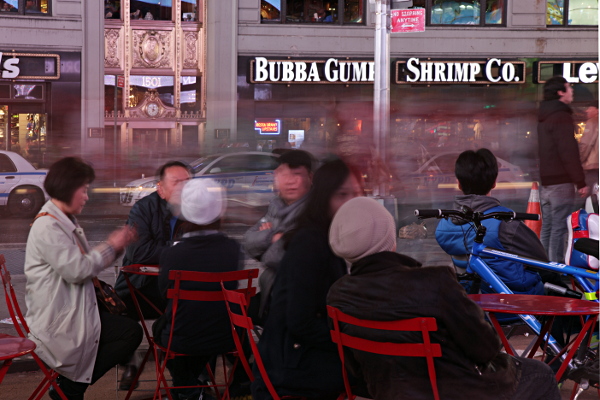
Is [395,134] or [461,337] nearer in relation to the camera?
[461,337]

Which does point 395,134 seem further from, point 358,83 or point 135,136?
point 135,136

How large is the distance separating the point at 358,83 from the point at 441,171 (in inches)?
205

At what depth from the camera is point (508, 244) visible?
173 inches

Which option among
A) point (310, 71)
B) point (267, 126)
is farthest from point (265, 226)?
point (267, 126)

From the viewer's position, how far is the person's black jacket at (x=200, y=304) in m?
3.82

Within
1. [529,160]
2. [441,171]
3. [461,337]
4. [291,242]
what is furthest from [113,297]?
[529,160]

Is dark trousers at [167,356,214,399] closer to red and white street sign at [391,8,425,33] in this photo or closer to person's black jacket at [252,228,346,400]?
person's black jacket at [252,228,346,400]

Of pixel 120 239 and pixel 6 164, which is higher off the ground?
pixel 6 164

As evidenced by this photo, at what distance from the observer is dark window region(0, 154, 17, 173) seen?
1423 cm

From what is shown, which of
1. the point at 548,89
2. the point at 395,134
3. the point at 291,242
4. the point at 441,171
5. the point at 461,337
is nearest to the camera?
the point at 461,337

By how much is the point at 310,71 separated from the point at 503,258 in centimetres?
1356

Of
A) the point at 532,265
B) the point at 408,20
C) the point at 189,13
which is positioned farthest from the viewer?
the point at 189,13

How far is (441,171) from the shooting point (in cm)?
1281

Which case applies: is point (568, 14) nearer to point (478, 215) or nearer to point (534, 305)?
point (478, 215)
